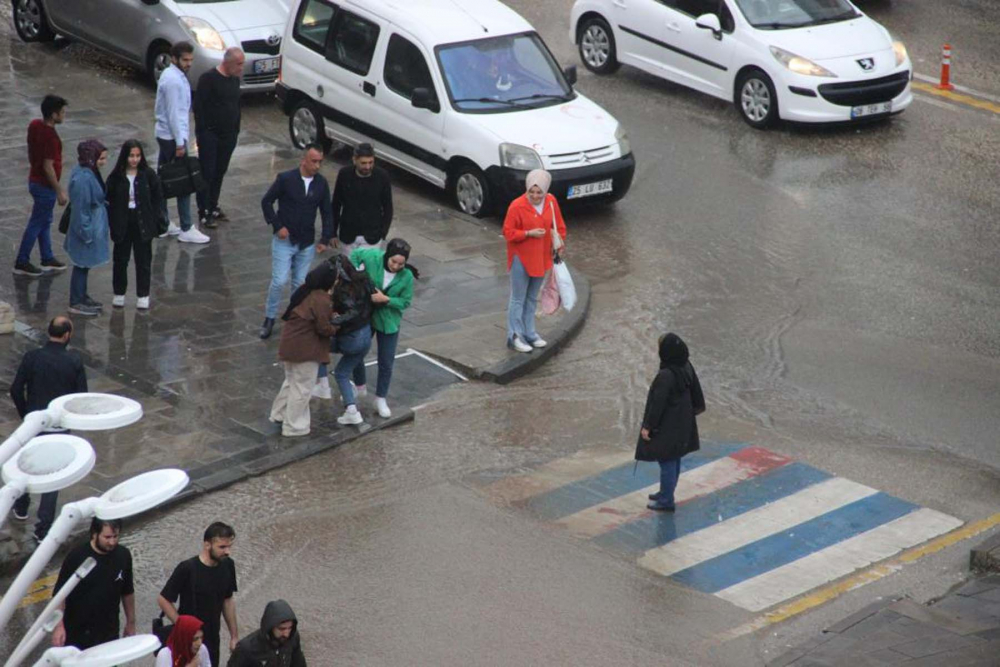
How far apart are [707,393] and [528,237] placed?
192 cm

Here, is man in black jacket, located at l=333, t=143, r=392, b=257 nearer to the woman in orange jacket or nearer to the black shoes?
the black shoes

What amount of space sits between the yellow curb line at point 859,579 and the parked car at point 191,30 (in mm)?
11412

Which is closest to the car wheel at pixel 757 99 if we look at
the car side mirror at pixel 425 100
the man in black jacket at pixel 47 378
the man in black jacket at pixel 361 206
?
the car side mirror at pixel 425 100

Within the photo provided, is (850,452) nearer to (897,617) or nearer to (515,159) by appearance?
(897,617)

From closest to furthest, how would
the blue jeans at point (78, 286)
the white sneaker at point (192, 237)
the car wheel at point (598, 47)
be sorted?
the blue jeans at point (78, 286)
the white sneaker at point (192, 237)
the car wheel at point (598, 47)

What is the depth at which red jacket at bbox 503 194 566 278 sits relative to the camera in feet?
43.3

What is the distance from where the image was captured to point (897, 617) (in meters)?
9.42

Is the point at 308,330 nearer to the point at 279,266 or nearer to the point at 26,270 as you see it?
the point at 279,266

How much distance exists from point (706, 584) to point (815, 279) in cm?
581

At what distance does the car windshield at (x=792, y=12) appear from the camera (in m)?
19.5

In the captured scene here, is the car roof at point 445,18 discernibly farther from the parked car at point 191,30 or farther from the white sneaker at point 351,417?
the white sneaker at point 351,417

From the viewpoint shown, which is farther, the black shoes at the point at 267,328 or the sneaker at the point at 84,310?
the sneaker at the point at 84,310

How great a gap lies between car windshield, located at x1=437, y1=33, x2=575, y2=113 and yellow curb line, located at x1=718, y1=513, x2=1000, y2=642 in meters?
7.54

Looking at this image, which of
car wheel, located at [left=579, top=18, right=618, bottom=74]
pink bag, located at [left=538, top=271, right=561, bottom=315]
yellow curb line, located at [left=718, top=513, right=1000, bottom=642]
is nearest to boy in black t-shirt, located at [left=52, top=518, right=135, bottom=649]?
yellow curb line, located at [left=718, top=513, right=1000, bottom=642]
